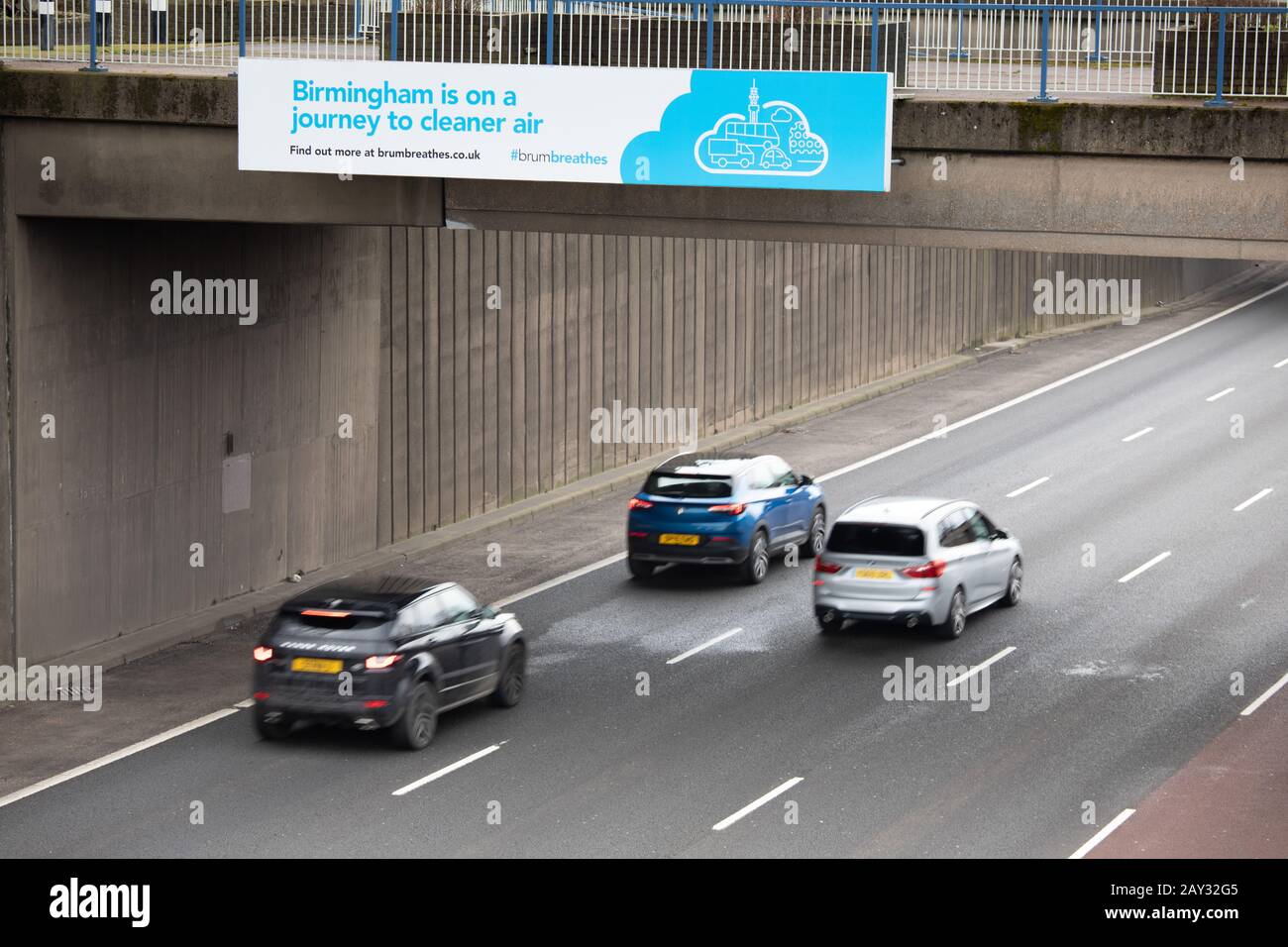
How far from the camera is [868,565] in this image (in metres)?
21.5

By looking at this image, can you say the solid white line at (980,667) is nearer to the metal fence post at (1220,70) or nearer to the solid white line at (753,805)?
the solid white line at (753,805)

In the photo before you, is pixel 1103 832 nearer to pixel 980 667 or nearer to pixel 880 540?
pixel 980 667

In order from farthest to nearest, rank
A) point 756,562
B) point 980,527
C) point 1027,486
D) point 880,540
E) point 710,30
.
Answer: point 1027,486
point 756,562
point 980,527
point 880,540
point 710,30

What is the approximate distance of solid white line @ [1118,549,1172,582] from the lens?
24625mm

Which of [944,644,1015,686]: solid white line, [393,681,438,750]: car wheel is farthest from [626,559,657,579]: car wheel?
[393,681,438,750]: car wheel

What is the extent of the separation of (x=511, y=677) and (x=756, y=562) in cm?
618

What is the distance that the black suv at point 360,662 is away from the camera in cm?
1717

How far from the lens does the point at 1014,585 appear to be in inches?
915

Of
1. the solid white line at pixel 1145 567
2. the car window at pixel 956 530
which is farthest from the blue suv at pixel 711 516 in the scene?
the solid white line at pixel 1145 567

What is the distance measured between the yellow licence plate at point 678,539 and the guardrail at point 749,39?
6658mm

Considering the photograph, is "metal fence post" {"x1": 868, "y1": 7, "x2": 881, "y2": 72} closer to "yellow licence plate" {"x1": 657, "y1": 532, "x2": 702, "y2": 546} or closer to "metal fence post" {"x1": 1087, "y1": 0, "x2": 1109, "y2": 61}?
"metal fence post" {"x1": 1087, "y1": 0, "x2": 1109, "y2": 61}

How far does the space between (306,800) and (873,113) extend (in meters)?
7.88

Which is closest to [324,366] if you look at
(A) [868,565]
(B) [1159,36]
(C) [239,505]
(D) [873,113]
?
(C) [239,505]

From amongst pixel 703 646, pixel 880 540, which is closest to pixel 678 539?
pixel 703 646
